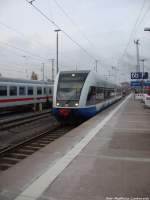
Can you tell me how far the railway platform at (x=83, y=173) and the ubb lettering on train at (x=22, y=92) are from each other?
13851mm

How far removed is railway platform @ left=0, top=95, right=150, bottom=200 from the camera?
466 centimetres

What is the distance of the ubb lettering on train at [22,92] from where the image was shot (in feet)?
72.2

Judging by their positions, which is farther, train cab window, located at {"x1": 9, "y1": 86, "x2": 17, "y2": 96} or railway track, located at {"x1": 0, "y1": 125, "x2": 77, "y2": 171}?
train cab window, located at {"x1": 9, "y1": 86, "x2": 17, "y2": 96}

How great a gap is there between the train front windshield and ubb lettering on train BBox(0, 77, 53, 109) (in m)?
6.56

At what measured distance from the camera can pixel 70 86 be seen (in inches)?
649

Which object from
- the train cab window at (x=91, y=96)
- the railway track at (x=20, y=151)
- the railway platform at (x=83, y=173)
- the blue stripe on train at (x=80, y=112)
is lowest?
the railway track at (x=20, y=151)

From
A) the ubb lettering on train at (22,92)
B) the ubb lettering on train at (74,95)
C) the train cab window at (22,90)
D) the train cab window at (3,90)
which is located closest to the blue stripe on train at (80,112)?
the ubb lettering on train at (74,95)

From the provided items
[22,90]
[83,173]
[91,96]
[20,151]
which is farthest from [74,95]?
[83,173]

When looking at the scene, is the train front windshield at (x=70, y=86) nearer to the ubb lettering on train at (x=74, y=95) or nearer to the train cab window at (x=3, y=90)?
the ubb lettering on train at (x=74, y=95)

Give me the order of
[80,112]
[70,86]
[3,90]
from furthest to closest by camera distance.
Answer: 1. [3,90]
2. [70,86]
3. [80,112]

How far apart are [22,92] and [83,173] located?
20266 mm

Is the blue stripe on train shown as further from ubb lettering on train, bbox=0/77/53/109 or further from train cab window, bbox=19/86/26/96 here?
train cab window, bbox=19/86/26/96

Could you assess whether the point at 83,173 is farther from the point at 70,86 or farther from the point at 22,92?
the point at 22,92

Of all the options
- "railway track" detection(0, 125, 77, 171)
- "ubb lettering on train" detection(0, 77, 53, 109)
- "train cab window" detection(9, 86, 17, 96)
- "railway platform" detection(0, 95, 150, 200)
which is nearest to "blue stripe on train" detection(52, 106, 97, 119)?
"railway track" detection(0, 125, 77, 171)
